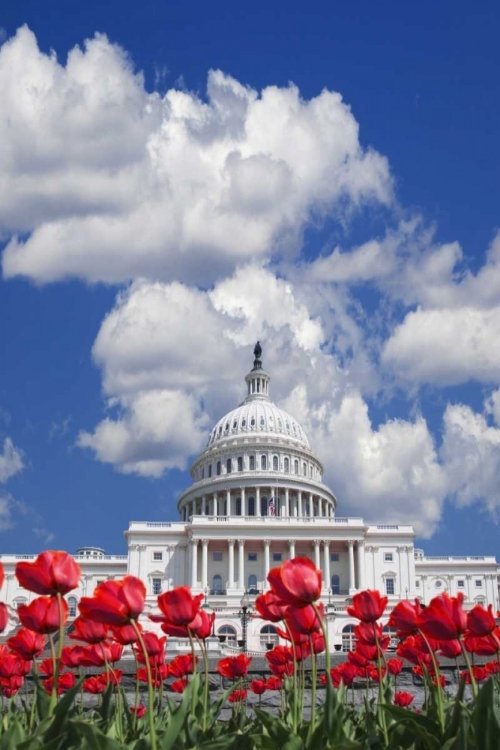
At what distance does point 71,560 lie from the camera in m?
5.88

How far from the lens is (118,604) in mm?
5562

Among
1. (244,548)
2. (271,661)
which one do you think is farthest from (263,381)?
(271,661)

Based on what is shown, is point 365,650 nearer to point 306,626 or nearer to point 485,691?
point 306,626

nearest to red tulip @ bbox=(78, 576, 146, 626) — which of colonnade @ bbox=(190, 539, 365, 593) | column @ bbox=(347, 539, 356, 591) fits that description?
colonnade @ bbox=(190, 539, 365, 593)

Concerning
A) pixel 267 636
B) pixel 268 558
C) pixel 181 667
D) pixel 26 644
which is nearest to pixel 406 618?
pixel 26 644

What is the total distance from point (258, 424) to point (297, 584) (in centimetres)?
12731

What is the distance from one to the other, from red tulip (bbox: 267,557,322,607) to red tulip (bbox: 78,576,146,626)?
99cm

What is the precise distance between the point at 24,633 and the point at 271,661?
3.65 m

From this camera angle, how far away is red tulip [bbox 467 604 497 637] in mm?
6461

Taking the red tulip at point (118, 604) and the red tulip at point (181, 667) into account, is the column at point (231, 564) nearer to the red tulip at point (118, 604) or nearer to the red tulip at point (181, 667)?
the red tulip at point (181, 667)

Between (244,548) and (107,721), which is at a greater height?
(244,548)

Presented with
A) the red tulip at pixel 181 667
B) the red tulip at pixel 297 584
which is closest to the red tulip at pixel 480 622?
the red tulip at pixel 297 584

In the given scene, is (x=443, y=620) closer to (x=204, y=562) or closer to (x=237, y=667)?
(x=237, y=667)

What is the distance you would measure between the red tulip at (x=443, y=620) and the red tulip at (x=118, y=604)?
211 cm
